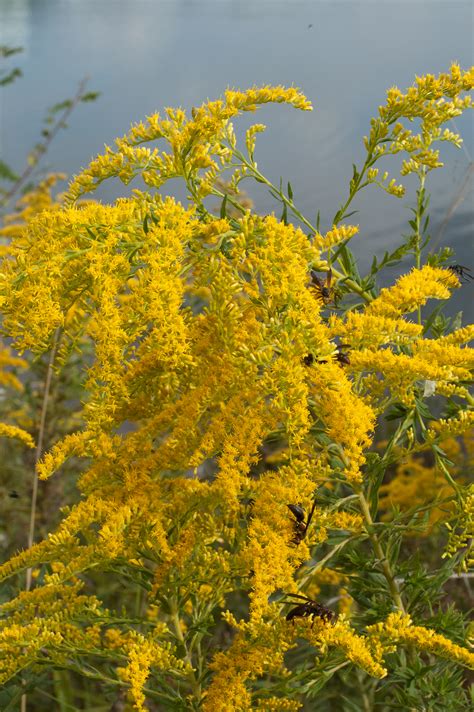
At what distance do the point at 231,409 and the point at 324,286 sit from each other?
0.56 meters

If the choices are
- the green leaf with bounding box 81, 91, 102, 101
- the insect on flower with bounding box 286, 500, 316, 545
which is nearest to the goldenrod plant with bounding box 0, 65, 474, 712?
the insect on flower with bounding box 286, 500, 316, 545

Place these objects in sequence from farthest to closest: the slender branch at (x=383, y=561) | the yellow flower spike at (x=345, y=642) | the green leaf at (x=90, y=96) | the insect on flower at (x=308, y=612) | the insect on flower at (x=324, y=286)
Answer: the green leaf at (x=90, y=96) < the slender branch at (x=383, y=561) < the insect on flower at (x=324, y=286) < the insect on flower at (x=308, y=612) < the yellow flower spike at (x=345, y=642)

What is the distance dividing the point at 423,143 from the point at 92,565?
200 centimetres

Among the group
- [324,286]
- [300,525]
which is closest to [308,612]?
[300,525]

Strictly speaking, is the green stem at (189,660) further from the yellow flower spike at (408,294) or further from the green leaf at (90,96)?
the green leaf at (90,96)

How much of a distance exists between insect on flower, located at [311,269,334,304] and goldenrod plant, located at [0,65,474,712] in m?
0.01

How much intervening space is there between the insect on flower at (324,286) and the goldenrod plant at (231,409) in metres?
0.01

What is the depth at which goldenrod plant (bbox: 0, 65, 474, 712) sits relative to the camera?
2188 millimetres

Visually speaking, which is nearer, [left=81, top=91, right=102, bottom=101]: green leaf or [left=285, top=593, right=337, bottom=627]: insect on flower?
[left=285, top=593, right=337, bottom=627]: insect on flower

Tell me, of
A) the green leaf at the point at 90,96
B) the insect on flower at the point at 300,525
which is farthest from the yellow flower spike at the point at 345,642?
the green leaf at the point at 90,96

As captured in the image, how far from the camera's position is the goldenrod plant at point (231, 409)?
219 cm

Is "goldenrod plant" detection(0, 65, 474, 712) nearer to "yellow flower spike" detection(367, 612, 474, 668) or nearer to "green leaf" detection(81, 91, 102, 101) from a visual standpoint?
"yellow flower spike" detection(367, 612, 474, 668)

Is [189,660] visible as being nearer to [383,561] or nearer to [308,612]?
[308,612]

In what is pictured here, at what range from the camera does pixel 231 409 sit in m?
2.32
